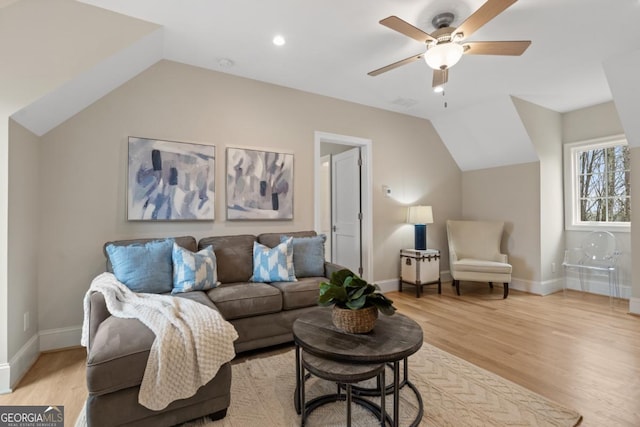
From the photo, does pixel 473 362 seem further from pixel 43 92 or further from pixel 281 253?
pixel 43 92

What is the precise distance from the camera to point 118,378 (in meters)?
1.48

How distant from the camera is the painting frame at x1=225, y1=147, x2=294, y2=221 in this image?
331 centimetres

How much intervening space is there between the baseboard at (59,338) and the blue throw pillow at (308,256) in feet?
6.48

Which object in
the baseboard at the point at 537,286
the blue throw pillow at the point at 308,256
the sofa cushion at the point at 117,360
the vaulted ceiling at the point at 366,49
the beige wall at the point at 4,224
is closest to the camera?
the sofa cushion at the point at 117,360

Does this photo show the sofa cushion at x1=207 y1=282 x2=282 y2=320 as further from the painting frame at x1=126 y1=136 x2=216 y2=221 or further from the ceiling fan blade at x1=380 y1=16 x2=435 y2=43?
the ceiling fan blade at x1=380 y1=16 x2=435 y2=43

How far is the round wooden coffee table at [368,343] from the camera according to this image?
4.86 feet

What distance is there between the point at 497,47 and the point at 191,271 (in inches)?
115

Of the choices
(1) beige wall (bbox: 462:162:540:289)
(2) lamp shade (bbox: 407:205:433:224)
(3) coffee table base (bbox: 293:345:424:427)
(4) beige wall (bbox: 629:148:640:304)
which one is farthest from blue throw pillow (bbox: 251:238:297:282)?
(4) beige wall (bbox: 629:148:640:304)

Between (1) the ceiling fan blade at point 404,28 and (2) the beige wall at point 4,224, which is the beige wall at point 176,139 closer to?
(2) the beige wall at point 4,224

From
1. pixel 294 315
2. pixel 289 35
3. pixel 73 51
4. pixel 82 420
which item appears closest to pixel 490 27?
pixel 289 35

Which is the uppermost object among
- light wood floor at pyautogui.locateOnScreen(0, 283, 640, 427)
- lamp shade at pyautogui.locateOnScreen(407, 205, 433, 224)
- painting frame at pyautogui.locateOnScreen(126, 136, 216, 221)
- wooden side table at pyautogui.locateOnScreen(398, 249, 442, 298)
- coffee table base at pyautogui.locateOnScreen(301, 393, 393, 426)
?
painting frame at pyautogui.locateOnScreen(126, 136, 216, 221)

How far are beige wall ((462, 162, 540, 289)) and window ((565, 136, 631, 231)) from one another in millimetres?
698

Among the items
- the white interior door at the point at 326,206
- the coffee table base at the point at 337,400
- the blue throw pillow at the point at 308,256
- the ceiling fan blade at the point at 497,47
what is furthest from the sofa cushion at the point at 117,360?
the white interior door at the point at 326,206

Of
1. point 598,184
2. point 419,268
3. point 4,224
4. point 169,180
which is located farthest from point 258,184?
point 598,184
